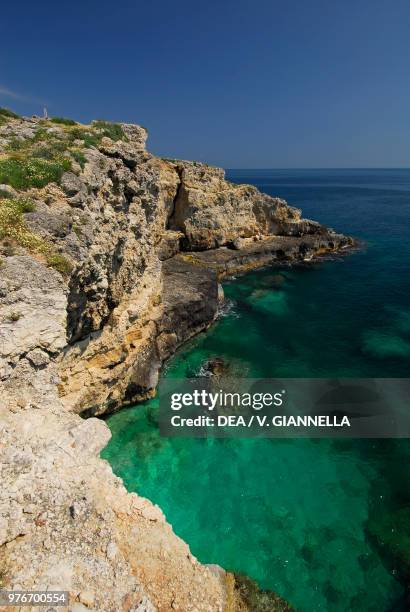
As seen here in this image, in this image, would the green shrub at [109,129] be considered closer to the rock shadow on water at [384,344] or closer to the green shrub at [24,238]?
the green shrub at [24,238]

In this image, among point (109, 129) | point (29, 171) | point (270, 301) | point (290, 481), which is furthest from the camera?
point (270, 301)

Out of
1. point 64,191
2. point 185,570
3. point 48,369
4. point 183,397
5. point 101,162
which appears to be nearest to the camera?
point 185,570

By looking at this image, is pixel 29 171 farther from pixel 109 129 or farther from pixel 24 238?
pixel 109 129

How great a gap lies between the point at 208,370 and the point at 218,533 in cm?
1229

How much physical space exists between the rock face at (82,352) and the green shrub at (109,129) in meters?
0.14

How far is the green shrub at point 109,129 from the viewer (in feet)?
76.9

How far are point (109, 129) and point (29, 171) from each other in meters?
11.2

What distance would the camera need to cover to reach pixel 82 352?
61.9 feet

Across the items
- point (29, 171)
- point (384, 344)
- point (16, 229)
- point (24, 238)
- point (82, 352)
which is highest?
point (29, 171)

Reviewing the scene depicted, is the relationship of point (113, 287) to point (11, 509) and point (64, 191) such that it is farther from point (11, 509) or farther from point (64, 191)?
point (11, 509)

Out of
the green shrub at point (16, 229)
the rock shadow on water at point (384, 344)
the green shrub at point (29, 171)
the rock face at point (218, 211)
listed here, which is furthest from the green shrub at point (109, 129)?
the rock shadow on water at point (384, 344)

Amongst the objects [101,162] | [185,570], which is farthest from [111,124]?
[185,570]

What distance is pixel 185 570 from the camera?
29.8ft

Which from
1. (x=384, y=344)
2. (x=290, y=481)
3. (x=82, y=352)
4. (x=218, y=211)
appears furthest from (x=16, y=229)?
(x=218, y=211)
